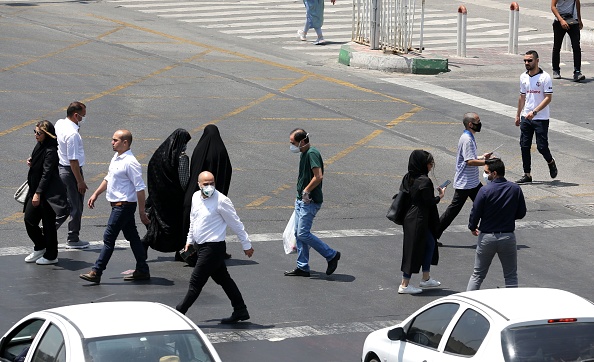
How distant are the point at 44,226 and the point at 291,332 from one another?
365 cm

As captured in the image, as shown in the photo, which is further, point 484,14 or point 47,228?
point 484,14

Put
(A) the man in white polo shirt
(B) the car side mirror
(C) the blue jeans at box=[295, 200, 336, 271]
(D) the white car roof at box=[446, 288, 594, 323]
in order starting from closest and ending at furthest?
(D) the white car roof at box=[446, 288, 594, 323] < (B) the car side mirror < (C) the blue jeans at box=[295, 200, 336, 271] < (A) the man in white polo shirt

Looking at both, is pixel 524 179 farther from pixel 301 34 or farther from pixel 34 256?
pixel 301 34

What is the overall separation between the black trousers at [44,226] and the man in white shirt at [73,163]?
26.8 inches

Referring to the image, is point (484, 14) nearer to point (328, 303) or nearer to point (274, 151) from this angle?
point (274, 151)

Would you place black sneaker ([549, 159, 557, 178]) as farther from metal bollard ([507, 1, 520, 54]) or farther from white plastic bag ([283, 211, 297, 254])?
metal bollard ([507, 1, 520, 54])

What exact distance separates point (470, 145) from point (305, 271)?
2.75m

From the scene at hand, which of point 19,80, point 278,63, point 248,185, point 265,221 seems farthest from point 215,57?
point 265,221

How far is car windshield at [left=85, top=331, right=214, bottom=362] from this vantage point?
22.8ft

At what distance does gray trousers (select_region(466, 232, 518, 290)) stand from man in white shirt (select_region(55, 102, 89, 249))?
5.00 metres

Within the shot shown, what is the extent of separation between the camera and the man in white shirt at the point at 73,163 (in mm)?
13297

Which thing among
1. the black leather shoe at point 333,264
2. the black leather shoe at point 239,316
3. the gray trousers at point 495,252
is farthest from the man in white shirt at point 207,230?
the gray trousers at point 495,252

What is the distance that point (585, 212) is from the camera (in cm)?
1595

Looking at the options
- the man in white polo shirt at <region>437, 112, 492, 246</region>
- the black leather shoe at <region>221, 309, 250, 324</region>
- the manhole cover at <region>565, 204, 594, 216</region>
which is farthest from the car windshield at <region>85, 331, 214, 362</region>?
the manhole cover at <region>565, 204, 594, 216</region>
